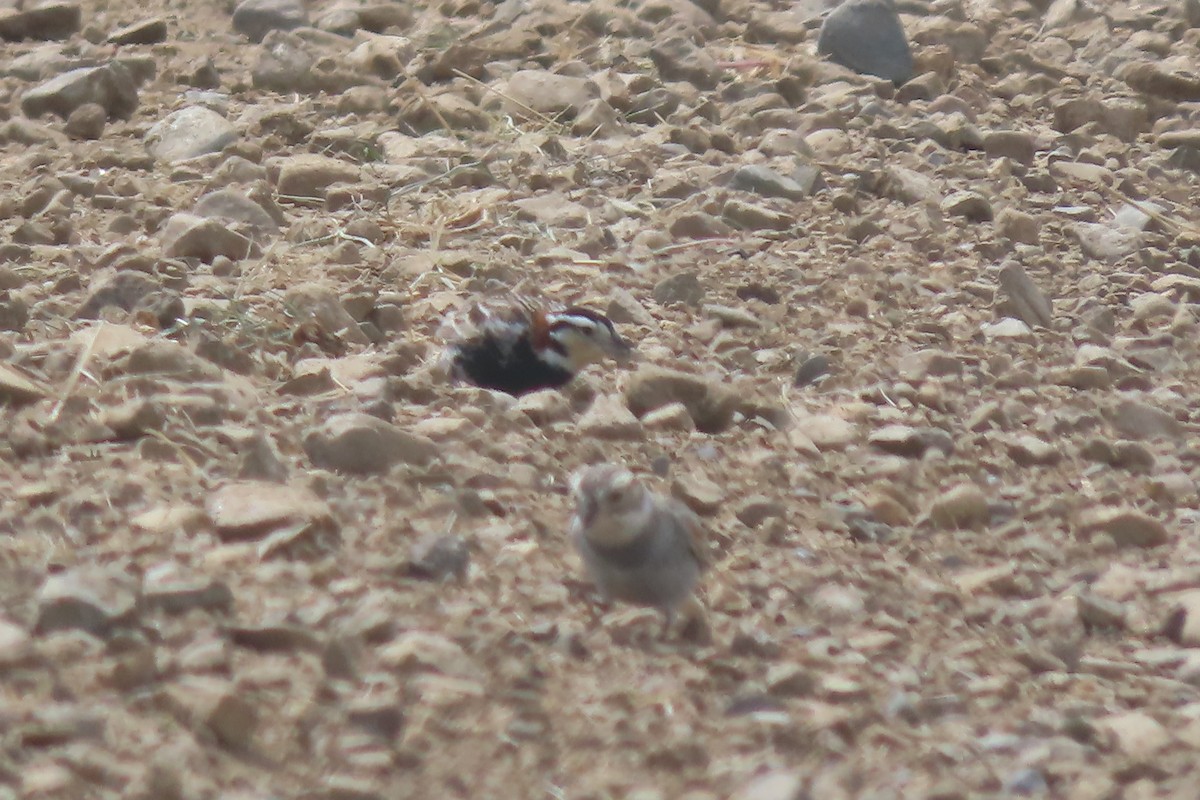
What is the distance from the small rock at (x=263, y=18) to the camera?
6.85 metres

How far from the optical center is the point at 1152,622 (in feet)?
10.7

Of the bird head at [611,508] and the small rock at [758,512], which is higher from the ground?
the bird head at [611,508]

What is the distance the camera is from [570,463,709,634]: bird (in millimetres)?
3059

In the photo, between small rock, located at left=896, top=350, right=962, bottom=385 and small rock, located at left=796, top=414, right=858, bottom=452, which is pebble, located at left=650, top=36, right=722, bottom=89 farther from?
small rock, located at left=796, top=414, right=858, bottom=452

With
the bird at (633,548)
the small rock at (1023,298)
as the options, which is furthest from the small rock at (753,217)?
the bird at (633,548)

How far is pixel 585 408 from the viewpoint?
13.4ft

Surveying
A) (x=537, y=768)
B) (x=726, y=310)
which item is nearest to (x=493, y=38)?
(x=726, y=310)

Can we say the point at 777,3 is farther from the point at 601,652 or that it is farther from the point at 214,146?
the point at 601,652

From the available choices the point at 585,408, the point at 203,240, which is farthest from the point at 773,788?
the point at 203,240

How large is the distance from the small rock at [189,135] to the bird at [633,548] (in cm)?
287

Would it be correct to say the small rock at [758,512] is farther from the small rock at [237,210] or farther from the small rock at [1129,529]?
the small rock at [237,210]

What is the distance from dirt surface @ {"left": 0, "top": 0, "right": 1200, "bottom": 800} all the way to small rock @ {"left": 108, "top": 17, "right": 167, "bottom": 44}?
0.02m

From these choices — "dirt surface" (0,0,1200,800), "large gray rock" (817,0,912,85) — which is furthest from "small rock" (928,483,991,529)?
"large gray rock" (817,0,912,85)

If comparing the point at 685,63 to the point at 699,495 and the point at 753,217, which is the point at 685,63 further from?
the point at 699,495
